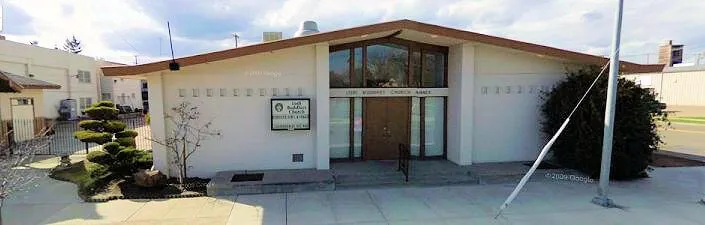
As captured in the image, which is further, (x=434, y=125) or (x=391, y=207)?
(x=434, y=125)

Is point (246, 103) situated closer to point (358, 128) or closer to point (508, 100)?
point (358, 128)

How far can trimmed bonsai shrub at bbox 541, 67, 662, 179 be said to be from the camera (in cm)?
840

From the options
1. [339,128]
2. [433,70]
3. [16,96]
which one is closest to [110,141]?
[339,128]

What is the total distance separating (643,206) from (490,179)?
2799 mm

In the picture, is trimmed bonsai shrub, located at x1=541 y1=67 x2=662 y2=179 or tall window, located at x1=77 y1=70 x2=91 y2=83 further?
tall window, located at x1=77 y1=70 x2=91 y2=83

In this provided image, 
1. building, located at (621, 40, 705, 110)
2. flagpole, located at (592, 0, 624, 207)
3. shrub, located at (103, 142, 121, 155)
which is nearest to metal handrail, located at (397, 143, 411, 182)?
flagpole, located at (592, 0, 624, 207)

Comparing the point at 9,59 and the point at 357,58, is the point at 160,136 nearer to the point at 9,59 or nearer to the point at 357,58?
the point at 357,58

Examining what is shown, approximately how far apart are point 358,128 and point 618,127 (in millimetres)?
6130

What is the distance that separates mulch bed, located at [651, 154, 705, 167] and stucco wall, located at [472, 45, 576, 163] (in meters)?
3.79

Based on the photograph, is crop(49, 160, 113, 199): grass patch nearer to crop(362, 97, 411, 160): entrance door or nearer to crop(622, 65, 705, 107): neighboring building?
crop(362, 97, 411, 160): entrance door

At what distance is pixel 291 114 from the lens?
28.8ft

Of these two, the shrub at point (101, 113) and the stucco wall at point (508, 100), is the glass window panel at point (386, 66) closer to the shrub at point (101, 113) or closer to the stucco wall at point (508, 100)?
the stucco wall at point (508, 100)

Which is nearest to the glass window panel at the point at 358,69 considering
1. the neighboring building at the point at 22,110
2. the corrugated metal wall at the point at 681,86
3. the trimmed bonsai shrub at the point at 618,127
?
the trimmed bonsai shrub at the point at 618,127

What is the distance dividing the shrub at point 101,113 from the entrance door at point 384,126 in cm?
663
